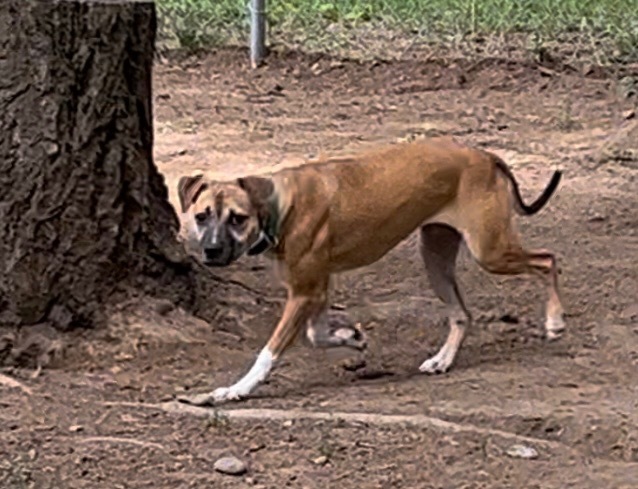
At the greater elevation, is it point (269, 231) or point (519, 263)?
point (269, 231)

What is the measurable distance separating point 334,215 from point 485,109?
569cm

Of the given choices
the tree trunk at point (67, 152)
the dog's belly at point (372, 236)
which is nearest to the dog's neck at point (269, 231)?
the dog's belly at point (372, 236)

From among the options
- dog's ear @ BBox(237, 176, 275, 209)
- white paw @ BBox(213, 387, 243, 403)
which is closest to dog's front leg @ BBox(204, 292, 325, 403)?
white paw @ BBox(213, 387, 243, 403)

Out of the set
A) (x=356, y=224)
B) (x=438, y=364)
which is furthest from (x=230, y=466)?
(x=438, y=364)

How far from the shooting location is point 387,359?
5.66m

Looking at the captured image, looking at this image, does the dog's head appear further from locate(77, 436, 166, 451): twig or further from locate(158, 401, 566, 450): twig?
locate(77, 436, 166, 451): twig

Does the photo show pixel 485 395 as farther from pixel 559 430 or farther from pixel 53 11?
pixel 53 11

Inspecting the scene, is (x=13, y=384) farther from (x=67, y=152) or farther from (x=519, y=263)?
(x=519, y=263)

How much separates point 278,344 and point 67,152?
1.05m

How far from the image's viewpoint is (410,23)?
1287 cm

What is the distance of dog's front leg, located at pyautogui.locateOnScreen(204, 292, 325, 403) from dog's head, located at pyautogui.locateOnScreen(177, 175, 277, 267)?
0.85 feet

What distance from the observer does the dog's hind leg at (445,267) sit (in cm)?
570

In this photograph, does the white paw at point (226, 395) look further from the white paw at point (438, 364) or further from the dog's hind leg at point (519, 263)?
the dog's hind leg at point (519, 263)

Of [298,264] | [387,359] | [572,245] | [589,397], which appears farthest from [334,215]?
[572,245]
